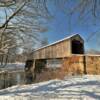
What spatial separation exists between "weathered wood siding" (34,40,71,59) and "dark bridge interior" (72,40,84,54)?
1540mm

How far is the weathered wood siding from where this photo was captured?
79.2ft

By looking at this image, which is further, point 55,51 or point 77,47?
point 77,47

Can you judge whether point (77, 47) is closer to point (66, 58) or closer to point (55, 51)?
point (55, 51)

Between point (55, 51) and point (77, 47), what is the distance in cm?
277

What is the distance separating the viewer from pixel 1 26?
13820 mm

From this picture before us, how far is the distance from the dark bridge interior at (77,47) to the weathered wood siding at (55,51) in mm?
1540

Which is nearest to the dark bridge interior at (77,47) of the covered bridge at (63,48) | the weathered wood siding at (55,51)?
the covered bridge at (63,48)

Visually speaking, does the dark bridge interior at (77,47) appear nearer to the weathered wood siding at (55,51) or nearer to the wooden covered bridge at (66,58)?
the wooden covered bridge at (66,58)

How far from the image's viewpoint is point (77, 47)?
87.2 feet

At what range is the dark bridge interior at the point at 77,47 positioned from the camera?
26.0 meters

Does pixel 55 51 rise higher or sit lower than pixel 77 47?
lower

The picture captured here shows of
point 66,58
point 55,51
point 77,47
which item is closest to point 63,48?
point 55,51

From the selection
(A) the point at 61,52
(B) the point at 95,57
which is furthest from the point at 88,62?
(A) the point at 61,52

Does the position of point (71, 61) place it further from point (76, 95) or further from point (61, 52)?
point (76, 95)
